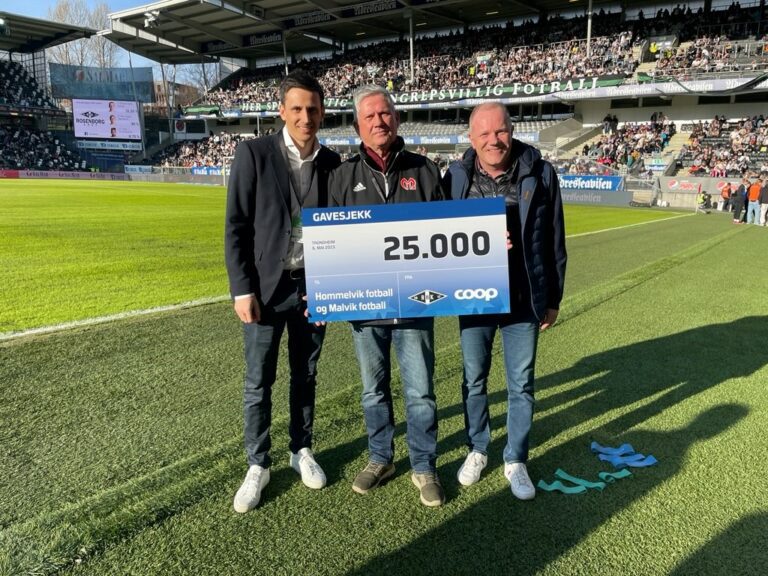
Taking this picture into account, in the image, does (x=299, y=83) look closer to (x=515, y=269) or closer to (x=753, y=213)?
(x=515, y=269)

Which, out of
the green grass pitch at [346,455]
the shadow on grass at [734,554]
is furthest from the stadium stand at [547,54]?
the shadow on grass at [734,554]

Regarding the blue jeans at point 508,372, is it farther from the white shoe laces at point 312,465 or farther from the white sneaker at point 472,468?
the white shoe laces at point 312,465

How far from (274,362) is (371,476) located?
780 mm

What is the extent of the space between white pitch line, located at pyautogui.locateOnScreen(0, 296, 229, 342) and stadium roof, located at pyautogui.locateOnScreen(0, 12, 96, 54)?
57.2 meters

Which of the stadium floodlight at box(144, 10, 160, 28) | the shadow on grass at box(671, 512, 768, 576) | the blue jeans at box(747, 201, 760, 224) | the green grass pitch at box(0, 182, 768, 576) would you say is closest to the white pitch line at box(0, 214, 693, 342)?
the green grass pitch at box(0, 182, 768, 576)

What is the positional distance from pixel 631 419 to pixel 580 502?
1.19m

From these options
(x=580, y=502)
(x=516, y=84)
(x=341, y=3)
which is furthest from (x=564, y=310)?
(x=341, y=3)

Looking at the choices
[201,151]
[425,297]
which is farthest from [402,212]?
[201,151]

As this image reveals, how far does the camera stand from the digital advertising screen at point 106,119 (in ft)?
178

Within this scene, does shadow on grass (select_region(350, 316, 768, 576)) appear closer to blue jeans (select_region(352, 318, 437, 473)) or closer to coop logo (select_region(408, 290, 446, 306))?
blue jeans (select_region(352, 318, 437, 473))

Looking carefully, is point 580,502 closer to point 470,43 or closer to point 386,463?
point 386,463

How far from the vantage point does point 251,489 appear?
2.60 meters

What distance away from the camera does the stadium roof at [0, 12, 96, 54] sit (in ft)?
162

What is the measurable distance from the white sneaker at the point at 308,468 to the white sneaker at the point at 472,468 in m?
0.75
